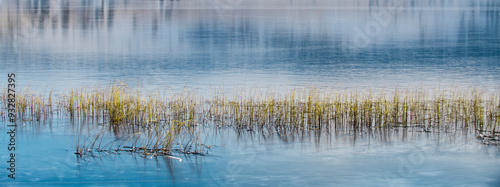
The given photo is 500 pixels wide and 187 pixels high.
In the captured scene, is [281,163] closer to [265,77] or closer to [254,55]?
[265,77]

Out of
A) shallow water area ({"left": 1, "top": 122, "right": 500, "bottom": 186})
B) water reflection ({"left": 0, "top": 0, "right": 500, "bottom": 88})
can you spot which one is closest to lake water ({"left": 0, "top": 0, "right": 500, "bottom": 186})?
shallow water area ({"left": 1, "top": 122, "right": 500, "bottom": 186})

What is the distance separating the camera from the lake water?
8.92 m

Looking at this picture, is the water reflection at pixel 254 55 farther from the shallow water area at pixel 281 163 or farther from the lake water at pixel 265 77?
the shallow water area at pixel 281 163

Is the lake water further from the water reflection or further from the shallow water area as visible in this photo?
the water reflection

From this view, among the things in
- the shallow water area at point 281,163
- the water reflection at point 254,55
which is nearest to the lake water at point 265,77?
the shallow water area at point 281,163

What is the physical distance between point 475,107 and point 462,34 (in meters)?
54.5

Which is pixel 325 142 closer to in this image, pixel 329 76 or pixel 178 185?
pixel 178 185

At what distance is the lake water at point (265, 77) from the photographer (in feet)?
29.3

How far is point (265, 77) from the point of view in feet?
99.5

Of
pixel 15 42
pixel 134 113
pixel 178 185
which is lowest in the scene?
pixel 178 185

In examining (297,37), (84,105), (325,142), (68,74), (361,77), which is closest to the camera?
(325,142)

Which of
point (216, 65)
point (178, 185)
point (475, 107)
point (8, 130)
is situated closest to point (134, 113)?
point (8, 130)

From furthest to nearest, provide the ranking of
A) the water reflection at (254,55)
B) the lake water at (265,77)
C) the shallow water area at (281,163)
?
the water reflection at (254,55) → the lake water at (265,77) → the shallow water area at (281,163)

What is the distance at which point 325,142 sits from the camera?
35.4 ft
